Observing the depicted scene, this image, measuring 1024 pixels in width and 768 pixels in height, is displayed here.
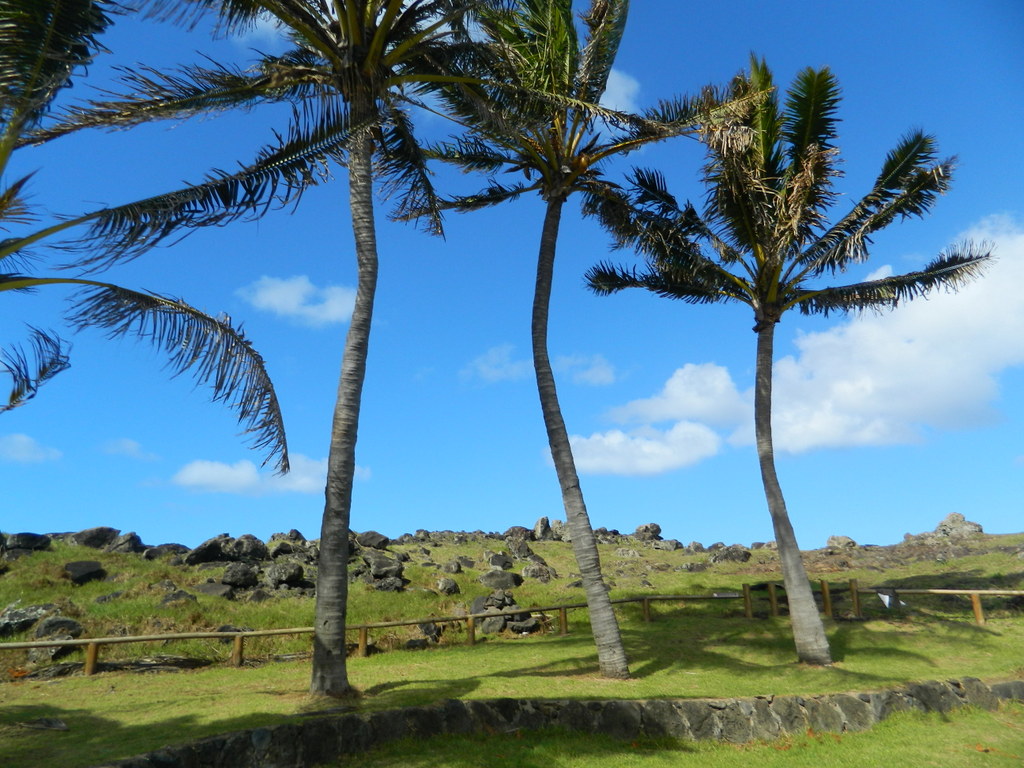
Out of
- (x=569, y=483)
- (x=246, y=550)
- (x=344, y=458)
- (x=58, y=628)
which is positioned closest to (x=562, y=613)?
(x=569, y=483)

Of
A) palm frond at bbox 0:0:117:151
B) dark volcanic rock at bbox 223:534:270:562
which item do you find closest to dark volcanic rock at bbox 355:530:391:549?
dark volcanic rock at bbox 223:534:270:562

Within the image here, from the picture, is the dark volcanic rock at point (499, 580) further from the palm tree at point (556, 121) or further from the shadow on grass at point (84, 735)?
the shadow on grass at point (84, 735)

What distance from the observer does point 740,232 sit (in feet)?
57.1

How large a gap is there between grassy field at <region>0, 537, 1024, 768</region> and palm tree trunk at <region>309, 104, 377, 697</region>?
2.35ft

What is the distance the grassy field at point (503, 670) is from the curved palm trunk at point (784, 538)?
511 mm

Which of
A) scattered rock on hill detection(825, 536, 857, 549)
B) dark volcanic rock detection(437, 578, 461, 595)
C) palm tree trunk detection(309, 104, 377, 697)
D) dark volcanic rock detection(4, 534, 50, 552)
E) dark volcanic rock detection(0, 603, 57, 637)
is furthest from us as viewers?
scattered rock on hill detection(825, 536, 857, 549)

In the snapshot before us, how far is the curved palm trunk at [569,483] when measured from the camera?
43.1 ft

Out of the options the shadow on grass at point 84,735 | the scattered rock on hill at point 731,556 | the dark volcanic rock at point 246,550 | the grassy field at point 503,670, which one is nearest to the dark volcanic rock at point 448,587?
the grassy field at point 503,670

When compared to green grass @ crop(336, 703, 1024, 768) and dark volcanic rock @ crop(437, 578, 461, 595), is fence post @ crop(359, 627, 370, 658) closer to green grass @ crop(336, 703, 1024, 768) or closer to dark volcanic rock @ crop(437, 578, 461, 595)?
green grass @ crop(336, 703, 1024, 768)

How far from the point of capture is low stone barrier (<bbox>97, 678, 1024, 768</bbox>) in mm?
8383

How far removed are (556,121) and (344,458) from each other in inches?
329

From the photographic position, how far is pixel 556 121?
1521 centimetres

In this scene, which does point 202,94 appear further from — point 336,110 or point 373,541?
point 373,541

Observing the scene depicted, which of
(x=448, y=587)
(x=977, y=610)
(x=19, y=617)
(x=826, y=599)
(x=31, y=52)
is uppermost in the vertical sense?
(x=31, y=52)
